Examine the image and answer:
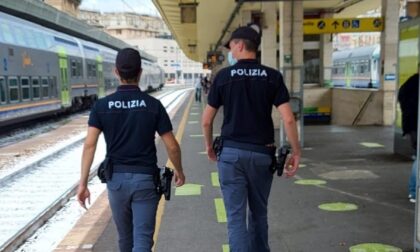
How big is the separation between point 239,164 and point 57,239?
2685 millimetres

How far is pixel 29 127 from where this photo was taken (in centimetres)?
1895

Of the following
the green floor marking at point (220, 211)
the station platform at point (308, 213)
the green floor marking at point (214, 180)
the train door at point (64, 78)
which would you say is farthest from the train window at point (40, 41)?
the green floor marking at point (220, 211)

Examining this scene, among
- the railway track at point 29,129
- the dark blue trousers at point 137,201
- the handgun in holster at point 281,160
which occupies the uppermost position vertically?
the handgun in holster at point 281,160

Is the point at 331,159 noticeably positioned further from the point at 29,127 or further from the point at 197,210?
the point at 29,127

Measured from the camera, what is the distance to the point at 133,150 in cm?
358

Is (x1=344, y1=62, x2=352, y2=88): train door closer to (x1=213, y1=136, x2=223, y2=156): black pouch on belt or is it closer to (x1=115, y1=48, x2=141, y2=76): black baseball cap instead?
(x1=213, y1=136, x2=223, y2=156): black pouch on belt

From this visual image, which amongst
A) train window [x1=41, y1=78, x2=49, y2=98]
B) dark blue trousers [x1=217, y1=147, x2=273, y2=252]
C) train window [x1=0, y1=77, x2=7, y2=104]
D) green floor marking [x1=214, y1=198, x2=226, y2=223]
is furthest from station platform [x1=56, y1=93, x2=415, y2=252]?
train window [x1=41, y1=78, x2=49, y2=98]

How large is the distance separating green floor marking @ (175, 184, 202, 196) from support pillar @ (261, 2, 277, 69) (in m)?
10.9

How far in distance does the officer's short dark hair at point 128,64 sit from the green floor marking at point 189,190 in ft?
12.6

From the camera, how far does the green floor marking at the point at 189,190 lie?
7305mm

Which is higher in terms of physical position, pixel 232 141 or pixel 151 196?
pixel 232 141

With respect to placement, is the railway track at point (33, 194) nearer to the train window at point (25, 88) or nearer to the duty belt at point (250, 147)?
the duty belt at point (250, 147)

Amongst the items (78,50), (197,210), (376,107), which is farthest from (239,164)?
(78,50)

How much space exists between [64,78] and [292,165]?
18.7m
